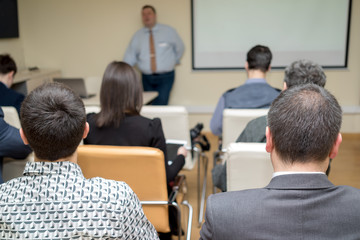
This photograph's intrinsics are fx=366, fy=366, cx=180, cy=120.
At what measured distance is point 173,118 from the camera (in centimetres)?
260

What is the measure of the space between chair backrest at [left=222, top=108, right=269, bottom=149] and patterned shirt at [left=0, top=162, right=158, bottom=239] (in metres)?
1.53

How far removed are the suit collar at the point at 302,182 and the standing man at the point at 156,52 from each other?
14.5 feet

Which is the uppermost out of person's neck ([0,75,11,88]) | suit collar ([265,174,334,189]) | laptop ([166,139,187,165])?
person's neck ([0,75,11,88])

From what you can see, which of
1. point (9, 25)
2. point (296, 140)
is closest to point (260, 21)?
point (9, 25)

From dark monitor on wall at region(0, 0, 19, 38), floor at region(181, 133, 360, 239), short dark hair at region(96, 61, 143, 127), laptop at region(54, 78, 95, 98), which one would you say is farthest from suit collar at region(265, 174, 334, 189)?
dark monitor on wall at region(0, 0, 19, 38)

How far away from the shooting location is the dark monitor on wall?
5.12 meters

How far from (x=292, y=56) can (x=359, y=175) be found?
2.09m

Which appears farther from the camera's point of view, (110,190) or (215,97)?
(215,97)

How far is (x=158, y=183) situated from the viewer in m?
1.84

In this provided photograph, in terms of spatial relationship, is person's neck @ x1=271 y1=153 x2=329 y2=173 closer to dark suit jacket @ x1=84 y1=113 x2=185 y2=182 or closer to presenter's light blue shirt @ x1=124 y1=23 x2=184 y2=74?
dark suit jacket @ x1=84 y1=113 x2=185 y2=182

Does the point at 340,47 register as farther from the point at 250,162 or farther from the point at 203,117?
the point at 250,162

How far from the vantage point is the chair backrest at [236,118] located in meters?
2.43

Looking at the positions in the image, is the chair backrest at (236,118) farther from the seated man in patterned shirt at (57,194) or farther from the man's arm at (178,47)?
the man's arm at (178,47)

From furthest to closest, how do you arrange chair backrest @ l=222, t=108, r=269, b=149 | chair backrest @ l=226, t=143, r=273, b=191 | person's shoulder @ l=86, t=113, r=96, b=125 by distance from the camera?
chair backrest @ l=222, t=108, r=269, b=149 → person's shoulder @ l=86, t=113, r=96, b=125 → chair backrest @ l=226, t=143, r=273, b=191
